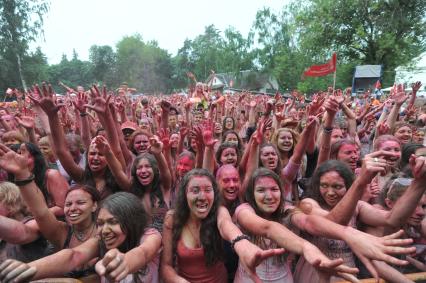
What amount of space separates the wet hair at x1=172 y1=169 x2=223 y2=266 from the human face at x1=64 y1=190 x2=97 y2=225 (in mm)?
663

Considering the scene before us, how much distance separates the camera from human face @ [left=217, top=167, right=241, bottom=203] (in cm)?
289

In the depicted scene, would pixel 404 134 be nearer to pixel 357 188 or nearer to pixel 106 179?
pixel 357 188

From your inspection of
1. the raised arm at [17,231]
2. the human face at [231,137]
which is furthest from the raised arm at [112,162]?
the human face at [231,137]

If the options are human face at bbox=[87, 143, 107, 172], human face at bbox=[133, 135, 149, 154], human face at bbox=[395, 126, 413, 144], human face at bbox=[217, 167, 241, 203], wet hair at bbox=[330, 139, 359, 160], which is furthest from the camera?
human face at bbox=[395, 126, 413, 144]

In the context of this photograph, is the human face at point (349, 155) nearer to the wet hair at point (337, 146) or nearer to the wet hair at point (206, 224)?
the wet hair at point (337, 146)

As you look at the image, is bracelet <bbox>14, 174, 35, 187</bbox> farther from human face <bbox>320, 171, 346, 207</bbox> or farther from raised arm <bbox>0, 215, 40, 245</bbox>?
human face <bbox>320, 171, 346, 207</bbox>

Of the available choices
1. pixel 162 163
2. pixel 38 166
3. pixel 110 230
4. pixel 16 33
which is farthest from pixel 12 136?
pixel 16 33

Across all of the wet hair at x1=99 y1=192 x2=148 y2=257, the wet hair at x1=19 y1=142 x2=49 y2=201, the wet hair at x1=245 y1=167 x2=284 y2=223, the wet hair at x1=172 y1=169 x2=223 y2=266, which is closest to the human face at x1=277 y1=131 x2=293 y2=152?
the wet hair at x1=245 y1=167 x2=284 y2=223

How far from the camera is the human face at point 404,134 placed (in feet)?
15.0

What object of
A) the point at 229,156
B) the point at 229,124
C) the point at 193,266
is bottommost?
the point at 193,266

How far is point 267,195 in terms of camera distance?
2.38 metres

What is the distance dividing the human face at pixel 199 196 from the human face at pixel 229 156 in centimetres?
135

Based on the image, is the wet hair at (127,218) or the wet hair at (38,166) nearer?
the wet hair at (127,218)

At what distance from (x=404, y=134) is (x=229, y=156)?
8.87 ft
